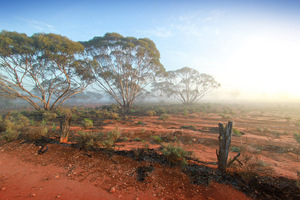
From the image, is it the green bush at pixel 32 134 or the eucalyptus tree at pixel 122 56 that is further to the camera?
the eucalyptus tree at pixel 122 56

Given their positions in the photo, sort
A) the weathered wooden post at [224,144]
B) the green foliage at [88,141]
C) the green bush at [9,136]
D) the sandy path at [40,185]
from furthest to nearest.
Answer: the green bush at [9,136] < the green foliage at [88,141] < the weathered wooden post at [224,144] < the sandy path at [40,185]

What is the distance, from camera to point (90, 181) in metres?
3.19

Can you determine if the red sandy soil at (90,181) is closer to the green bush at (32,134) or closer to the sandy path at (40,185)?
the sandy path at (40,185)

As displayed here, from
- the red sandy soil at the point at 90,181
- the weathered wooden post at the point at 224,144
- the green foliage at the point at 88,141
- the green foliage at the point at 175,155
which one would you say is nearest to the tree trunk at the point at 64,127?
the green foliage at the point at 88,141

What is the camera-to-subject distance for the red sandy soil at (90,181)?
2.80 m

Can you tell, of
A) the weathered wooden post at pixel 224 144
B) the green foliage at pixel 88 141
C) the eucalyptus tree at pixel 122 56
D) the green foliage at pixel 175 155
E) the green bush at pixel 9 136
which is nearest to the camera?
the weathered wooden post at pixel 224 144

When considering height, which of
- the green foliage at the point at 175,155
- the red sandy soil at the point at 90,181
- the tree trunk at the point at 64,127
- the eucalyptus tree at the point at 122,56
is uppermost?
the eucalyptus tree at the point at 122,56

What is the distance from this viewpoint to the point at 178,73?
31703mm

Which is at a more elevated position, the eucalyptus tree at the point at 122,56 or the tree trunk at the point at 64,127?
the eucalyptus tree at the point at 122,56

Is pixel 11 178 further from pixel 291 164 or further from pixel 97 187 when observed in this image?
pixel 291 164

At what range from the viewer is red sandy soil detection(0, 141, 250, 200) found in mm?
2801

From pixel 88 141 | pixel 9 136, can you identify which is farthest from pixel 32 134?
pixel 88 141

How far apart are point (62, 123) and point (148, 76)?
1659 cm

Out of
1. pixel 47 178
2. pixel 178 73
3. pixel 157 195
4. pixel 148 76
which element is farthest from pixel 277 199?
pixel 178 73
